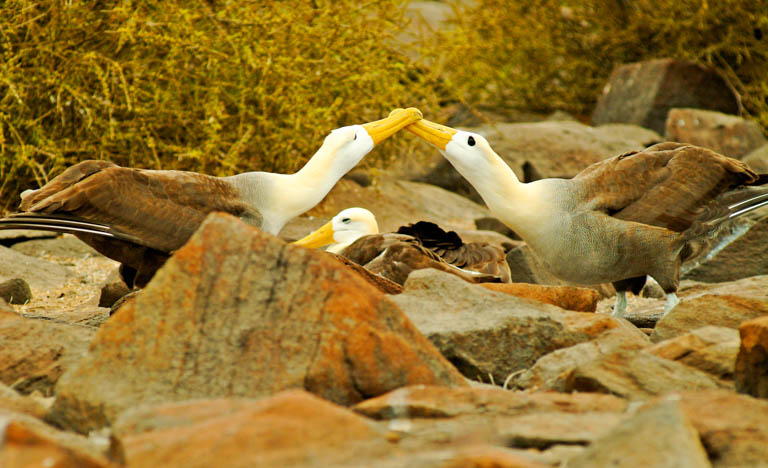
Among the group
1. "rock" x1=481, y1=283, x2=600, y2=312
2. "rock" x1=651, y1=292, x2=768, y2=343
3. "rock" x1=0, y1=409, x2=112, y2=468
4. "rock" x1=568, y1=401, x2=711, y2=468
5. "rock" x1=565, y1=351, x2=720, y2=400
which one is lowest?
"rock" x1=481, y1=283, x2=600, y2=312

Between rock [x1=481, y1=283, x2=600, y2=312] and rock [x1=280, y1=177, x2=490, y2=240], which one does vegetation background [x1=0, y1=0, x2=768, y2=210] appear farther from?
rock [x1=481, y1=283, x2=600, y2=312]

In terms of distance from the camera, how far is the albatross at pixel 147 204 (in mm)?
5168

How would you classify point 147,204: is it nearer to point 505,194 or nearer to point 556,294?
point 505,194

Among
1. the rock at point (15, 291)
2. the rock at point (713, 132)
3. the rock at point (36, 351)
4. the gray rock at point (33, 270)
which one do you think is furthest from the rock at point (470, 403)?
the rock at point (713, 132)

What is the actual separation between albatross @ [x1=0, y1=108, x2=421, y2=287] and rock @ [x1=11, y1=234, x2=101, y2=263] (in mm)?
2356

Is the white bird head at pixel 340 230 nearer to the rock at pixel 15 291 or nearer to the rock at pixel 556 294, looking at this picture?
the rock at pixel 15 291

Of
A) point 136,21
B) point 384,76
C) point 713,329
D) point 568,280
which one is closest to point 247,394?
point 713,329

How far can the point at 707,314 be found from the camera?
14.2 feet

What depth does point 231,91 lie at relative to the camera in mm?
8789

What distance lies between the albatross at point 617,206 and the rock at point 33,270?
282cm

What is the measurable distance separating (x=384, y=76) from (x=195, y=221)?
4648mm

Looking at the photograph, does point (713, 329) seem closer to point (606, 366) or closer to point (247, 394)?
point (606, 366)

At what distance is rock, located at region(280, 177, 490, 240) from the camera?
30.3ft

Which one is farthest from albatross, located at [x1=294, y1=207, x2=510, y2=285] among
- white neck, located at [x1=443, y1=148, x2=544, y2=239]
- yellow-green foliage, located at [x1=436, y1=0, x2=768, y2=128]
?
yellow-green foliage, located at [x1=436, y1=0, x2=768, y2=128]
